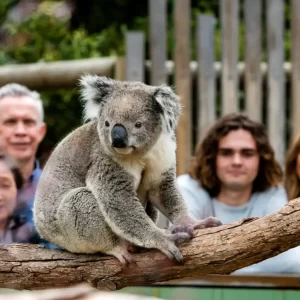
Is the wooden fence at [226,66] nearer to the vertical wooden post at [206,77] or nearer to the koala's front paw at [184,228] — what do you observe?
the vertical wooden post at [206,77]

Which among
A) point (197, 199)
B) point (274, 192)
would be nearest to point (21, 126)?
point (197, 199)

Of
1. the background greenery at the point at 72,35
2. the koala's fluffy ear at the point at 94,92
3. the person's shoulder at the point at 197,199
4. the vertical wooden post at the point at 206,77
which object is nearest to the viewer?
the koala's fluffy ear at the point at 94,92

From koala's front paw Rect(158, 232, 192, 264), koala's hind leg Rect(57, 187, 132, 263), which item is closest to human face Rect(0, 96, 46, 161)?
koala's hind leg Rect(57, 187, 132, 263)

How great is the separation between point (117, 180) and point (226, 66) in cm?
250

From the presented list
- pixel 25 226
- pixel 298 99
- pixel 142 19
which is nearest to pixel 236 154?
pixel 25 226

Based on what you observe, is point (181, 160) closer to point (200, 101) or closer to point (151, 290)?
point (200, 101)

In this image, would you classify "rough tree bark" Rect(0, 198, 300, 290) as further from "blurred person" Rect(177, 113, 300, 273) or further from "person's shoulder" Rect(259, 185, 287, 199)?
"person's shoulder" Rect(259, 185, 287, 199)

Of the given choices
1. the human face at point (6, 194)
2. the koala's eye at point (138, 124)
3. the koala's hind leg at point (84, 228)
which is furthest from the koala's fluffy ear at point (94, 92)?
the human face at point (6, 194)

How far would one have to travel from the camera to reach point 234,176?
385 cm

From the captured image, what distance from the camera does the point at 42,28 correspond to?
9.09m

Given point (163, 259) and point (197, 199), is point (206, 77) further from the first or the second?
point (163, 259)

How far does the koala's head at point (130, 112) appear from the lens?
286 centimetres

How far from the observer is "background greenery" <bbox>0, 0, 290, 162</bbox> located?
799 centimetres

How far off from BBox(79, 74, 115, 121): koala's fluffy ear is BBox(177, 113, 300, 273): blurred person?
2.82 feet
